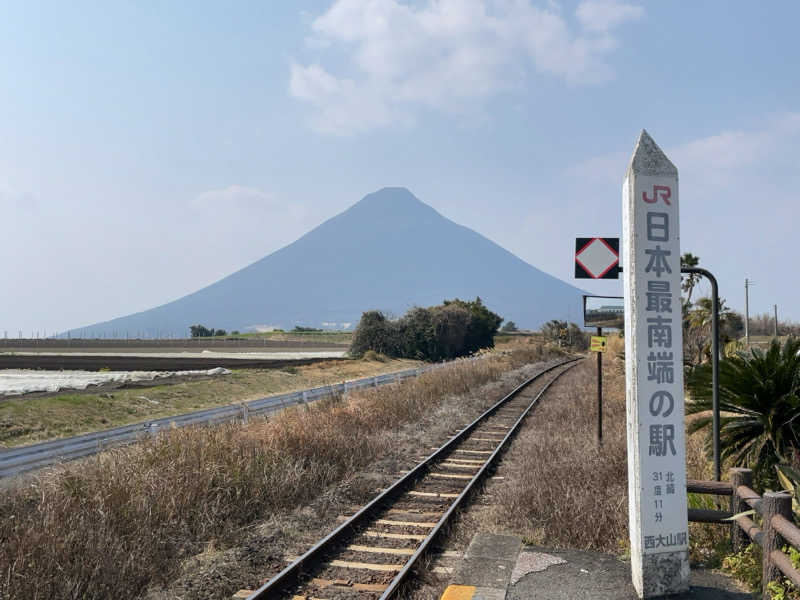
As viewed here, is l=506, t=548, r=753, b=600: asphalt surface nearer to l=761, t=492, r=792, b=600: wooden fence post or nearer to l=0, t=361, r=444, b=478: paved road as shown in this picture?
l=761, t=492, r=792, b=600: wooden fence post

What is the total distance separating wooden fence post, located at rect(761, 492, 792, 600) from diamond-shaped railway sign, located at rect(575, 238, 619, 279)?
13.7 feet

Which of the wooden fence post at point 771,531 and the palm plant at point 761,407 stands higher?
the palm plant at point 761,407

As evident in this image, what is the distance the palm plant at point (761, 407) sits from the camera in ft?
21.3

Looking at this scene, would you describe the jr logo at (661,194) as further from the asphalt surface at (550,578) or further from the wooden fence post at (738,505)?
the asphalt surface at (550,578)

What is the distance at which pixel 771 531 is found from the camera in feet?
14.1

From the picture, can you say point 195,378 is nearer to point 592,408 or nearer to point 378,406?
point 378,406

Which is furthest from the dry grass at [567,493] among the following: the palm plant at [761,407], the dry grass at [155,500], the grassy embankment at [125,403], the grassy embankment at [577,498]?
the grassy embankment at [125,403]

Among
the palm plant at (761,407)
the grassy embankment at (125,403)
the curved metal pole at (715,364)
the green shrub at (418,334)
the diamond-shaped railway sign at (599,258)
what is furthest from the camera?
the green shrub at (418,334)

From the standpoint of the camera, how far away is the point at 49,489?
6.76m

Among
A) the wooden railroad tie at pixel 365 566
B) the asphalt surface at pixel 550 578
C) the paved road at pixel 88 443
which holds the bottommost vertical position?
the wooden railroad tie at pixel 365 566

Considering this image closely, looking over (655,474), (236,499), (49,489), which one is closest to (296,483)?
A: (236,499)

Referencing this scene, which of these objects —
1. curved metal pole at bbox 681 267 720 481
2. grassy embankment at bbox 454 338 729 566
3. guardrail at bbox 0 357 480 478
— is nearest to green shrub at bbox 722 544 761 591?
grassy embankment at bbox 454 338 729 566

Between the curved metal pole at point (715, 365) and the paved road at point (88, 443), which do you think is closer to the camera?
the curved metal pole at point (715, 365)

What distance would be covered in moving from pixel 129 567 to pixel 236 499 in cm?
218
